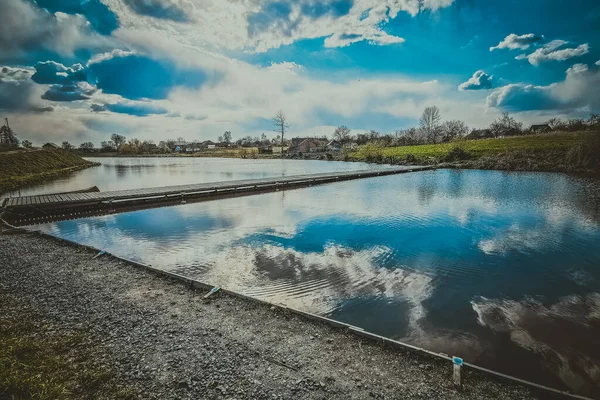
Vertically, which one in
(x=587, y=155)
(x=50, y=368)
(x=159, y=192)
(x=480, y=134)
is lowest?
(x=50, y=368)

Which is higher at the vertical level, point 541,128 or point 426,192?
point 541,128

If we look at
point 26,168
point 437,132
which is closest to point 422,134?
point 437,132

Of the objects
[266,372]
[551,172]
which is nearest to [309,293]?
[266,372]

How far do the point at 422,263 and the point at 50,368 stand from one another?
30.8ft

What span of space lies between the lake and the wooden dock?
2509mm

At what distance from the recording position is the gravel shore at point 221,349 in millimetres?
4109

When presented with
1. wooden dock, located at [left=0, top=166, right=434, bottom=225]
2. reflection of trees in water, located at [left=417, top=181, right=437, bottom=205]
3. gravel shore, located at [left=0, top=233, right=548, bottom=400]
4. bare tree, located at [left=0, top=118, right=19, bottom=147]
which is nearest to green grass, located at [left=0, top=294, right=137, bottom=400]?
gravel shore, located at [left=0, top=233, right=548, bottom=400]

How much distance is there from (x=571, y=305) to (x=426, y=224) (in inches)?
288

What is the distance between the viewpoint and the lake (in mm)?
5680

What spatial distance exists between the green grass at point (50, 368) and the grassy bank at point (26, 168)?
95.1ft

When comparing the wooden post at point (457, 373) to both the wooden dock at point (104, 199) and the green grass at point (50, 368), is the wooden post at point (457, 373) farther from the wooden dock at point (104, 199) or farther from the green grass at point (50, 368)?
the wooden dock at point (104, 199)

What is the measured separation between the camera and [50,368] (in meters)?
4.32

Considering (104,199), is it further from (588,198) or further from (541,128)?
(541,128)

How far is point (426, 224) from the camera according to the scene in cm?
1405
